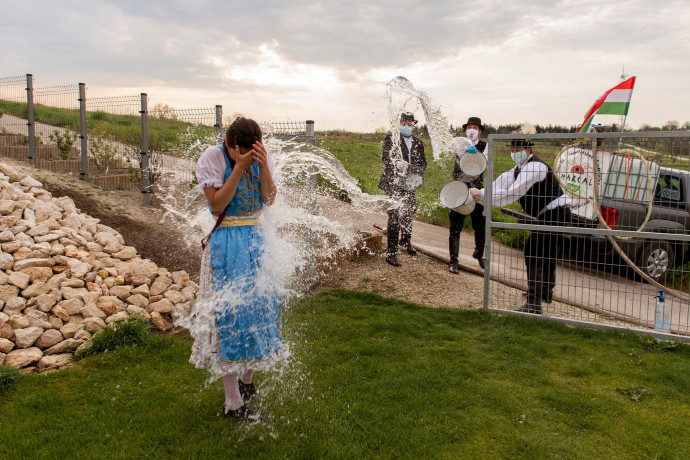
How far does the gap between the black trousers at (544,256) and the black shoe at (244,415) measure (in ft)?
12.8

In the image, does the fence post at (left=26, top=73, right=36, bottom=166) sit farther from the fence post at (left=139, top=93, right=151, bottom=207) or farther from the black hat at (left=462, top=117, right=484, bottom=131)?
the black hat at (left=462, top=117, right=484, bottom=131)

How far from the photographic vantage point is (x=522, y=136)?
5891mm

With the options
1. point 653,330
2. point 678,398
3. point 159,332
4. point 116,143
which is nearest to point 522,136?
point 653,330

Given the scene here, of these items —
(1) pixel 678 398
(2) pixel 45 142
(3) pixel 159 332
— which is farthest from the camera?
(2) pixel 45 142

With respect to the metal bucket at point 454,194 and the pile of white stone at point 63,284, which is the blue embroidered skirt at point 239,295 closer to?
the pile of white stone at point 63,284

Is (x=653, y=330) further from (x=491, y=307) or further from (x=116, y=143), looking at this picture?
(x=116, y=143)

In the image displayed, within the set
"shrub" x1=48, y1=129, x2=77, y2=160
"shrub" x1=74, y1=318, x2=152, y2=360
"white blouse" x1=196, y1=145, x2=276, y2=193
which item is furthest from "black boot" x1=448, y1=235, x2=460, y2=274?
"shrub" x1=48, y1=129, x2=77, y2=160

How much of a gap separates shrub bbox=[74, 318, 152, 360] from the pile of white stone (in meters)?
0.11

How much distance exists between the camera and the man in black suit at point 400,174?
26.1ft

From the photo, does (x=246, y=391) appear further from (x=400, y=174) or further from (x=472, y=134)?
(x=472, y=134)

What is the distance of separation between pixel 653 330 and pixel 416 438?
3790 millimetres

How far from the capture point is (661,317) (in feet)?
18.6

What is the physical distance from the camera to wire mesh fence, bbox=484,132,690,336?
5.37 m

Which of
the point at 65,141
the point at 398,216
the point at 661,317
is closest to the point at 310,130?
the point at 398,216
